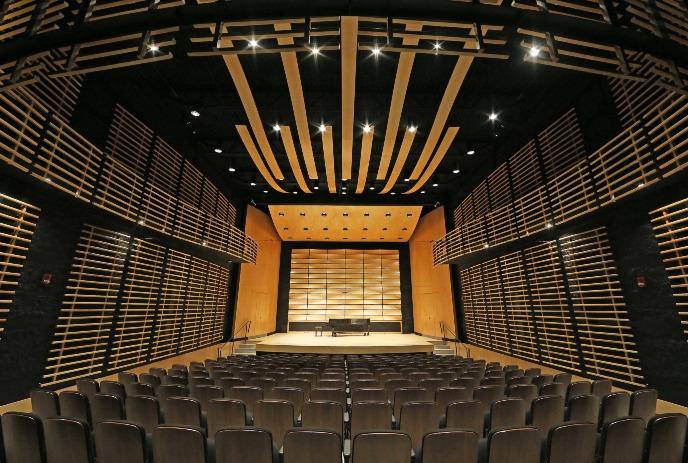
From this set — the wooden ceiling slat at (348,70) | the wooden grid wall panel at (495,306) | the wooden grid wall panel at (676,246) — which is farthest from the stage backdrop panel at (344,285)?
the wooden grid wall panel at (676,246)

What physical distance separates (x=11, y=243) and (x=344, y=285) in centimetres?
1515

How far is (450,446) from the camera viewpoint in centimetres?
206

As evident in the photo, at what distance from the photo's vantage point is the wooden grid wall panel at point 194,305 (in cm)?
1030

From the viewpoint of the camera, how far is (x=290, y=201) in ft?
45.8

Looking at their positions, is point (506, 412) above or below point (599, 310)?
below

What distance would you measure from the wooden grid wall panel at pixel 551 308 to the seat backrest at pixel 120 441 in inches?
335

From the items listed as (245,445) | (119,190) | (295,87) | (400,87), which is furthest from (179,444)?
(119,190)

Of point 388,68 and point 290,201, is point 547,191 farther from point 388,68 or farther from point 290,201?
point 290,201

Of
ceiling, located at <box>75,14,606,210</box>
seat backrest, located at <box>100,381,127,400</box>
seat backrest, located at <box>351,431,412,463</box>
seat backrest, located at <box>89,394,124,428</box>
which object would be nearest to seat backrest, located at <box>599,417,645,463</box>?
seat backrest, located at <box>351,431,412,463</box>

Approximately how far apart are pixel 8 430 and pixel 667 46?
662 centimetres

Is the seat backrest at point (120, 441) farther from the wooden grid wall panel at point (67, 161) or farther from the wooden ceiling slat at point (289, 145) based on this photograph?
the wooden ceiling slat at point (289, 145)

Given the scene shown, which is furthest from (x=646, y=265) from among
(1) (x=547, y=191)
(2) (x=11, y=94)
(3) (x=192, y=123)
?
(3) (x=192, y=123)

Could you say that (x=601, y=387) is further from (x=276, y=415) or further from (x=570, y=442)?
(x=276, y=415)

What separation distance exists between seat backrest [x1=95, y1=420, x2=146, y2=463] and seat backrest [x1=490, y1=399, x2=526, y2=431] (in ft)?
9.63
